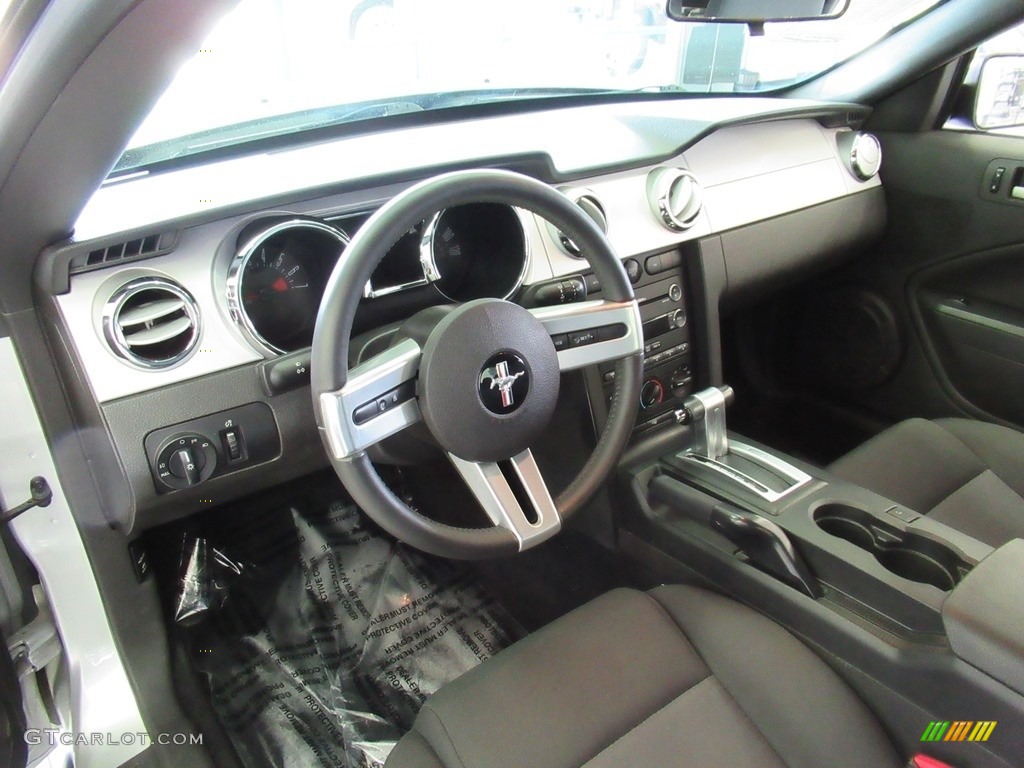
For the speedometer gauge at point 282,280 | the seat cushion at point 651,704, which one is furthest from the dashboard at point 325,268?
the seat cushion at point 651,704

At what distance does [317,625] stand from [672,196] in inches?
48.4

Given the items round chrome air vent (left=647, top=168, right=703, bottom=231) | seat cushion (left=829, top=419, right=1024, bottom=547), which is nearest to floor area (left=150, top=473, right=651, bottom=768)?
seat cushion (left=829, top=419, right=1024, bottom=547)

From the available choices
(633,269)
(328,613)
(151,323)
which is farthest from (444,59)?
(328,613)

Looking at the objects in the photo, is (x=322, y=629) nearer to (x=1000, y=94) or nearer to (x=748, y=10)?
(x=748, y=10)

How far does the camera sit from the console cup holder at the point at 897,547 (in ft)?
3.57

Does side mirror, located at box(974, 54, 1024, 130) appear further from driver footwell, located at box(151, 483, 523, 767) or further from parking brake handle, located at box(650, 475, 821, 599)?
driver footwell, located at box(151, 483, 523, 767)

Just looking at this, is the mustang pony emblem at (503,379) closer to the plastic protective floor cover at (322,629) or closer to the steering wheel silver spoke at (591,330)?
the steering wheel silver spoke at (591,330)

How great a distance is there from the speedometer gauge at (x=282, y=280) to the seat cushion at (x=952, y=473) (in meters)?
1.07

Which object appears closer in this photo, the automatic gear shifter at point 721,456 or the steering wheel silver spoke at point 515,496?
the steering wheel silver spoke at point 515,496

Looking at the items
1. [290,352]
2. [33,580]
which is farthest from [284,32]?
[33,580]

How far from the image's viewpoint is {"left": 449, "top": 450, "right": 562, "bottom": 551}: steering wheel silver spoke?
999mm

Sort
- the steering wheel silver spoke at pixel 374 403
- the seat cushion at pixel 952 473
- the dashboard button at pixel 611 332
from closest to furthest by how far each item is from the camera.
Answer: the steering wheel silver spoke at pixel 374 403
the dashboard button at pixel 611 332
the seat cushion at pixel 952 473

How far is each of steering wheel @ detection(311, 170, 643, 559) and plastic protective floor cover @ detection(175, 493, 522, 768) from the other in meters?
0.75

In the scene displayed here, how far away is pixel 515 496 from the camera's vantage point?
1.04m
